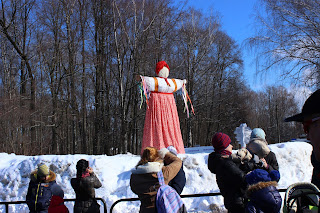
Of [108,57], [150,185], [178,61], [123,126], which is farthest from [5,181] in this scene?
[178,61]

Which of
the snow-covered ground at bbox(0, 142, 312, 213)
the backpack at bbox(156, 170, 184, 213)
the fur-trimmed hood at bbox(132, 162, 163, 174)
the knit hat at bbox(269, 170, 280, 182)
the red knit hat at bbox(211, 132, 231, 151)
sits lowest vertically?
the snow-covered ground at bbox(0, 142, 312, 213)

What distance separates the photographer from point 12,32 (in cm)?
1967

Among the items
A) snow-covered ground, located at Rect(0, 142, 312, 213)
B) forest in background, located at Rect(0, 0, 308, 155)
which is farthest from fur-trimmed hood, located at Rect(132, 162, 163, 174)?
forest in background, located at Rect(0, 0, 308, 155)

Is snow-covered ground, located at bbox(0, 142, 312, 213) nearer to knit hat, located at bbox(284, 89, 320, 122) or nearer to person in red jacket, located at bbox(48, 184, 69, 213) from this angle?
person in red jacket, located at bbox(48, 184, 69, 213)

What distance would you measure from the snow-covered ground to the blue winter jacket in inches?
152

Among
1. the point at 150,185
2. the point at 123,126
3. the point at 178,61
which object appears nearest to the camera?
the point at 150,185

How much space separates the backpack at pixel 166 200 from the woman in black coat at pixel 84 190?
4.54 feet

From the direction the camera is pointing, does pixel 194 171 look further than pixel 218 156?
Yes

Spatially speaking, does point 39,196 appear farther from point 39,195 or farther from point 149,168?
point 149,168

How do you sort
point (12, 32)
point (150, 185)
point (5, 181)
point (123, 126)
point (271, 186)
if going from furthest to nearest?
point (12, 32) → point (123, 126) → point (5, 181) → point (150, 185) → point (271, 186)

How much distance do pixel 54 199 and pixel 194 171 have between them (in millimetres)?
4135

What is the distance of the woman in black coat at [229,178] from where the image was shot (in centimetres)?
307

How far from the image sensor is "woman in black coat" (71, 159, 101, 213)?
3835 mm

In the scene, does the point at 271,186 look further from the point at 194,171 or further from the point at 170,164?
the point at 194,171
